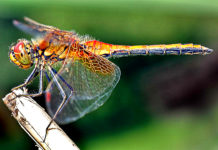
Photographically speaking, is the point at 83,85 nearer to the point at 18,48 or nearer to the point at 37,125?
the point at 18,48

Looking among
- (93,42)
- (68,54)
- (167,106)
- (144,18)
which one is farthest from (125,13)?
(167,106)

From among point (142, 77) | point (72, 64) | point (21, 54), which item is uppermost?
point (21, 54)

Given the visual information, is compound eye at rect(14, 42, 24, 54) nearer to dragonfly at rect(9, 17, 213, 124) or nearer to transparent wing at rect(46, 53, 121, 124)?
dragonfly at rect(9, 17, 213, 124)

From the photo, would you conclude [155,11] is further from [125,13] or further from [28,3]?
[28,3]

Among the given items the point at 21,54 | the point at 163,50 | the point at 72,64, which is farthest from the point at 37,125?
the point at 163,50

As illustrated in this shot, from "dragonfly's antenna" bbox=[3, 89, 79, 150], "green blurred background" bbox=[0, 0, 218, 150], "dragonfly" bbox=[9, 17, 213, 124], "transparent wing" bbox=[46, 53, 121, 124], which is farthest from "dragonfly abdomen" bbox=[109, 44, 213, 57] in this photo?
"dragonfly's antenna" bbox=[3, 89, 79, 150]

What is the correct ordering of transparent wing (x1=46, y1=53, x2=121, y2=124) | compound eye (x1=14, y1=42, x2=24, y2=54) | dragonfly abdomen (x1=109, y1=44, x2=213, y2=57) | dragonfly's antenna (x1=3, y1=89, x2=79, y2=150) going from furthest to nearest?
dragonfly abdomen (x1=109, y1=44, x2=213, y2=57), transparent wing (x1=46, y1=53, x2=121, y2=124), compound eye (x1=14, y1=42, x2=24, y2=54), dragonfly's antenna (x1=3, y1=89, x2=79, y2=150)
